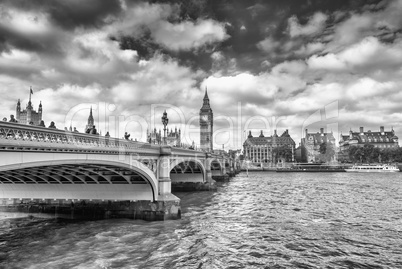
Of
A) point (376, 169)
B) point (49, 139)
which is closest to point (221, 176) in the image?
point (49, 139)

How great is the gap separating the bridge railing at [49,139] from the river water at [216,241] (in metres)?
6.79

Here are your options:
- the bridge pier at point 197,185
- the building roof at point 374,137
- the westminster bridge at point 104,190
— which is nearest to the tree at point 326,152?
the building roof at point 374,137

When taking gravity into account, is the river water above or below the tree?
below

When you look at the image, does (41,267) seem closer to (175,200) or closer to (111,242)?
(111,242)

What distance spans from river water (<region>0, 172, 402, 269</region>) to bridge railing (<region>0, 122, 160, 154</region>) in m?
6.79

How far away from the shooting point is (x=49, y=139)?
50.2 ft

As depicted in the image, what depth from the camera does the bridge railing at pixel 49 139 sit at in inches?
501

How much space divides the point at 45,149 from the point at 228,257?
39.7ft

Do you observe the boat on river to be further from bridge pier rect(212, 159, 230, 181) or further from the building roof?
bridge pier rect(212, 159, 230, 181)

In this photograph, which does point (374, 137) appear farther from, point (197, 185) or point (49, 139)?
point (49, 139)

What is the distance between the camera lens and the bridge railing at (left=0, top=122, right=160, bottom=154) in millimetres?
12726

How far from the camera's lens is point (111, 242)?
834 inches

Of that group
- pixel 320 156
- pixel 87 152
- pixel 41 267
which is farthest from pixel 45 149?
pixel 320 156

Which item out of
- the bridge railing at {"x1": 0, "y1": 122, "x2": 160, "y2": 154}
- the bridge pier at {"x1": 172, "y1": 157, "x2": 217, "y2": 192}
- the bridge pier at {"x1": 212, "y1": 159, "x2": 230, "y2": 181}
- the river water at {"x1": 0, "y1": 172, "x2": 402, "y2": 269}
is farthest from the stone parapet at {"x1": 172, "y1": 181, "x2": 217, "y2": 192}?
the bridge railing at {"x1": 0, "y1": 122, "x2": 160, "y2": 154}
